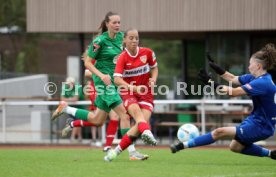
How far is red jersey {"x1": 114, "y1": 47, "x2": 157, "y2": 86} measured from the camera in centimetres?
1114

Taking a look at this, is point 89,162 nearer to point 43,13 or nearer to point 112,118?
point 112,118

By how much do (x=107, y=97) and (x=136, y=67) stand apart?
729mm

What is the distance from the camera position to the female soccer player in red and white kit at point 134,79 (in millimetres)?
10945

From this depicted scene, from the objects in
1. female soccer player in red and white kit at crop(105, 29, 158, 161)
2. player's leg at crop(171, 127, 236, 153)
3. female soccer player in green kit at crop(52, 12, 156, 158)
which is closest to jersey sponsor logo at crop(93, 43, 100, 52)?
female soccer player in green kit at crop(52, 12, 156, 158)

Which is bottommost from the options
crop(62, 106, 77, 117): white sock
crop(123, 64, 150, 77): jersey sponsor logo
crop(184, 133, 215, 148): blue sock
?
crop(184, 133, 215, 148): blue sock

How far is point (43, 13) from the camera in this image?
21266mm

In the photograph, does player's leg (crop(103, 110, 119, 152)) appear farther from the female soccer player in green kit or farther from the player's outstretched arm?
the player's outstretched arm

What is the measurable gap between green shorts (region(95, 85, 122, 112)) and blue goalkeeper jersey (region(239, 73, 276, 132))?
8.03ft

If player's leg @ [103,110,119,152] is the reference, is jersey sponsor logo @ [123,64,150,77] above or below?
above

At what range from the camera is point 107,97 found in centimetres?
1157

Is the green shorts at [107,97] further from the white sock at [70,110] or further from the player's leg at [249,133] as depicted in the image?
the player's leg at [249,133]

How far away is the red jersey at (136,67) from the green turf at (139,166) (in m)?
1.22

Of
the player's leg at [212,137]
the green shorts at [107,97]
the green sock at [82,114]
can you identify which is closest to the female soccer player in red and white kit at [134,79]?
the green shorts at [107,97]

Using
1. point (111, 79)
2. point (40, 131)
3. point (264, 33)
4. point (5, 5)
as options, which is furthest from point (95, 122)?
point (5, 5)
